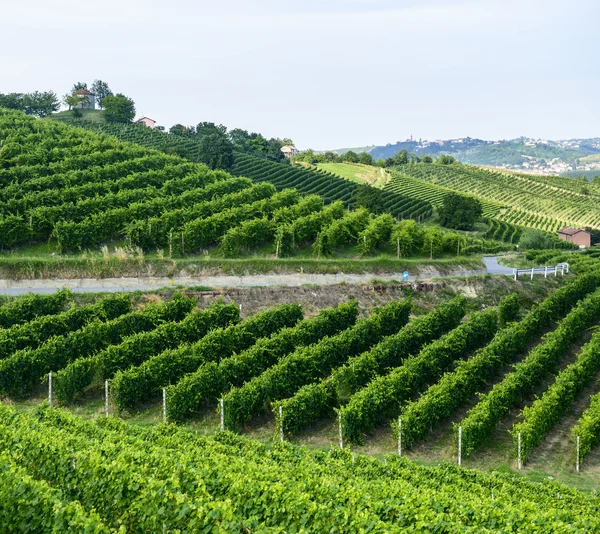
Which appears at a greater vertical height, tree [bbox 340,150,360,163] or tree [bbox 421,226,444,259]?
tree [bbox 340,150,360,163]

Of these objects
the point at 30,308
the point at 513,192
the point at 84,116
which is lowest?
the point at 30,308

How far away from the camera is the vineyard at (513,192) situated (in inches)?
3743

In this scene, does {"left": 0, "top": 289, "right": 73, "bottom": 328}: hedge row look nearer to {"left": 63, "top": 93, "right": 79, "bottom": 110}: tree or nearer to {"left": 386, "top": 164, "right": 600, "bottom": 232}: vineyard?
{"left": 386, "top": 164, "right": 600, "bottom": 232}: vineyard

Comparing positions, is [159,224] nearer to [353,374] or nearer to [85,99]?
[353,374]

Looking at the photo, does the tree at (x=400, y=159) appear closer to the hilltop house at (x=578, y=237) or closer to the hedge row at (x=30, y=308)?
the hilltop house at (x=578, y=237)

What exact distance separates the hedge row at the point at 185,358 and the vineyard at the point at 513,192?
58230 mm

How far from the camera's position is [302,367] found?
2592 centimetres

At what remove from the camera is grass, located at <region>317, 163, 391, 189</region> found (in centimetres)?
9825

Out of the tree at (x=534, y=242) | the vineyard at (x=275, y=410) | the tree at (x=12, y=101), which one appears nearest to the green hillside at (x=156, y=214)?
the tree at (x=534, y=242)

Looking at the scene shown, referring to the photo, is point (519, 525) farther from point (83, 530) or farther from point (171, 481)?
point (83, 530)

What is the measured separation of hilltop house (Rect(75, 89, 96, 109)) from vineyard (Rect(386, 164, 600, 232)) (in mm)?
52990

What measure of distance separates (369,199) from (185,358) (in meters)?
46.2

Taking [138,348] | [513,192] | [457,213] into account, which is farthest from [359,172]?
[138,348]

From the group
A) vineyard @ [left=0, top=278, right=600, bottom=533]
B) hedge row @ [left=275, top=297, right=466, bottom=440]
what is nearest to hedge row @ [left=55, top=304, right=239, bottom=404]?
vineyard @ [left=0, top=278, right=600, bottom=533]
